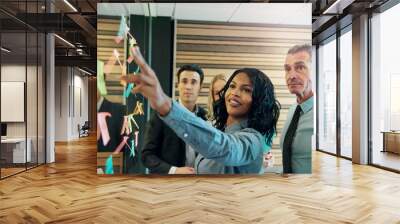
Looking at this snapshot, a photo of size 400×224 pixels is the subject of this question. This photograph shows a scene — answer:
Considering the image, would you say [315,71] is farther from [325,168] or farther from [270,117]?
[270,117]

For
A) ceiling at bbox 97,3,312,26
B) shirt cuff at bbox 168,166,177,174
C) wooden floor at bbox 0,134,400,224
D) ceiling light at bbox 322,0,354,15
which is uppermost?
ceiling light at bbox 322,0,354,15

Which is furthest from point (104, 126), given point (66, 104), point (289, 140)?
point (66, 104)

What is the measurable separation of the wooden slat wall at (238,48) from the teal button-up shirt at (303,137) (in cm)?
19

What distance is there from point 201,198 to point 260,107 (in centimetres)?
228

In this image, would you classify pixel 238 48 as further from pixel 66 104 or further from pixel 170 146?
pixel 66 104

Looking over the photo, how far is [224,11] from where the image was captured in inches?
265

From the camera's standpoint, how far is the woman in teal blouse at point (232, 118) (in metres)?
6.51

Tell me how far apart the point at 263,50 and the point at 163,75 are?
184cm

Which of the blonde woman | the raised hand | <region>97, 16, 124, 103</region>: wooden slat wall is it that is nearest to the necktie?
the blonde woman

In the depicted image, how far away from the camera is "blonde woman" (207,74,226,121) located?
22.0 ft

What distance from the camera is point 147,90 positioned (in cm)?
667

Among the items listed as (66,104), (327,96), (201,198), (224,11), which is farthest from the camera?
(66,104)

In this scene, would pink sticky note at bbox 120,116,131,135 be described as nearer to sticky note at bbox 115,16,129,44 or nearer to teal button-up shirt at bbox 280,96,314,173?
sticky note at bbox 115,16,129,44

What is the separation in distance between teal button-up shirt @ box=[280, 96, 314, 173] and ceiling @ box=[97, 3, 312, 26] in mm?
1501
